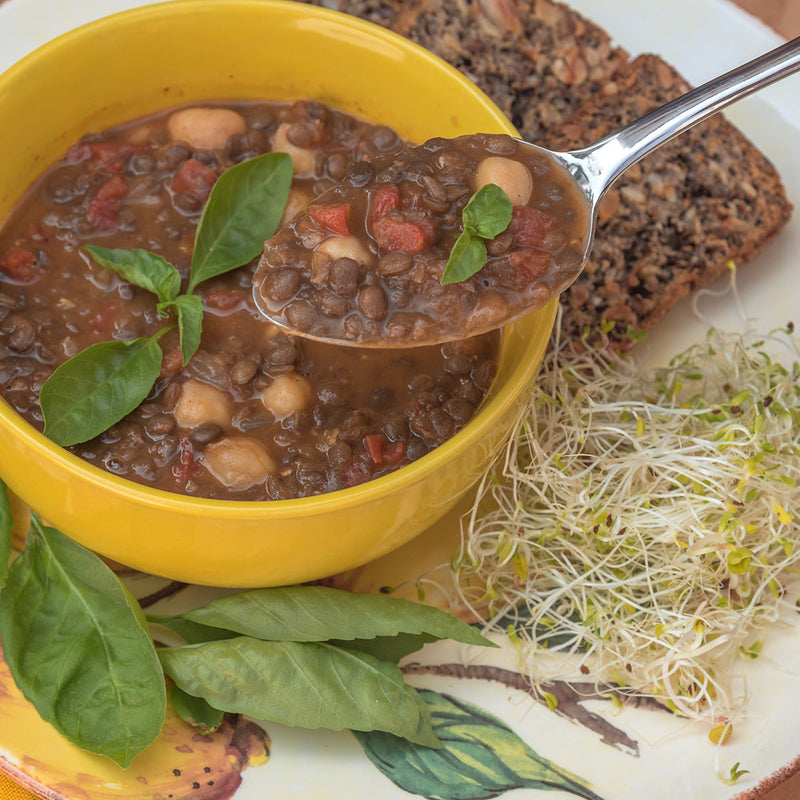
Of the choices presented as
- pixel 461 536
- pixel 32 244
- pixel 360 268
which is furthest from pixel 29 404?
pixel 461 536

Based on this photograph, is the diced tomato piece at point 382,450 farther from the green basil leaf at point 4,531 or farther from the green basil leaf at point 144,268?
the green basil leaf at point 4,531

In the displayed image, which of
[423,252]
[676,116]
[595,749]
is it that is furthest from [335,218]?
[595,749]

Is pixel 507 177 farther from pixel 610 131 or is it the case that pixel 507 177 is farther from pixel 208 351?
pixel 610 131

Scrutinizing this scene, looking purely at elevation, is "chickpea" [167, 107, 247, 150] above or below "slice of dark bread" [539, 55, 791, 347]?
below

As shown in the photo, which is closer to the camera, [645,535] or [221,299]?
[221,299]

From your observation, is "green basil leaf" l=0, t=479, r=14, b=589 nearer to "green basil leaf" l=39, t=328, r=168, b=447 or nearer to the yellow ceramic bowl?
the yellow ceramic bowl

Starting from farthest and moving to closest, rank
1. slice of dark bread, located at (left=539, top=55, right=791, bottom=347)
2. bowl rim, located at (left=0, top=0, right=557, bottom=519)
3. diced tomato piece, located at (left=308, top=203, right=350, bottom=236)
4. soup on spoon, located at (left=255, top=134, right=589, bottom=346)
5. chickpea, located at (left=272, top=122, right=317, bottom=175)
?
slice of dark bread, located at (left=539, top=55, right=791, bottom=347), chickpea, located at (left=272, top=122, right=317, bottom=175), diced tomato piece, located at (left=308, top=203, right=350, bottom=236), soup on spoon, located at (left=255, top=134, right=589, bottom=346), bowl rim, located at (left=0, top=0, right=557, bottom=519)

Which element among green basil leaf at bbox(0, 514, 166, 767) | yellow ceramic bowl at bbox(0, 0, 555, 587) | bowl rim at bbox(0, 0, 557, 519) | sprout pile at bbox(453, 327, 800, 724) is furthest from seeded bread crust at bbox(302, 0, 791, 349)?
green basil leaf at bbox(0, 514, 166, 767)

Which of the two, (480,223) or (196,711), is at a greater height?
(480,223)
